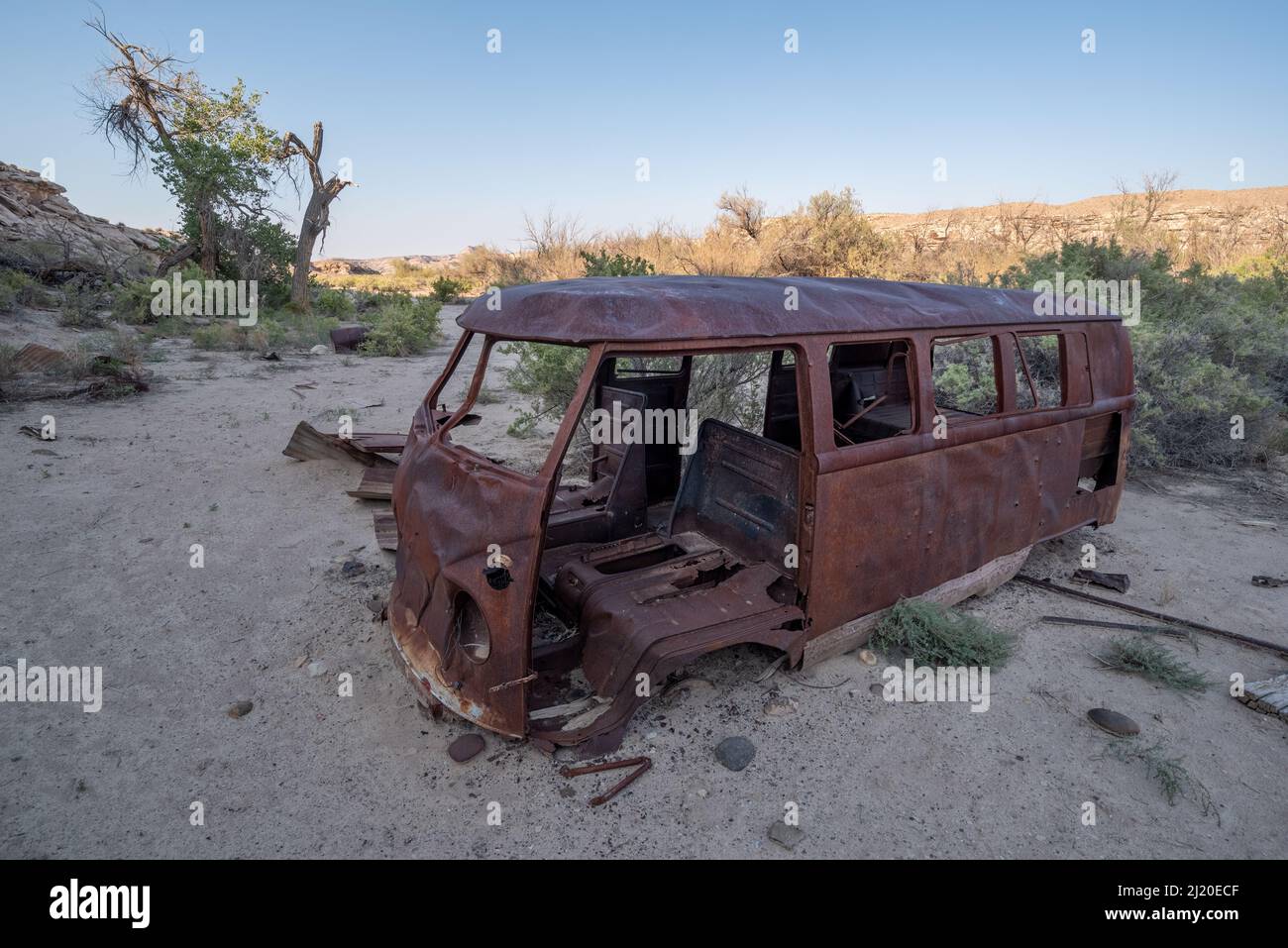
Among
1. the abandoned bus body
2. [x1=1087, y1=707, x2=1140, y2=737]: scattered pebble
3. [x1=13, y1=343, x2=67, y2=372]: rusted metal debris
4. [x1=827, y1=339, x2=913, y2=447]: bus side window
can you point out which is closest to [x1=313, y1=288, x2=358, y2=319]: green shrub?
[x1=13, y1=343, x2=67, y2=372]: rusted metal debris

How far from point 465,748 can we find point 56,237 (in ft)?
79.0

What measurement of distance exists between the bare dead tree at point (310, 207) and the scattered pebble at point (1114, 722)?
20.0 m

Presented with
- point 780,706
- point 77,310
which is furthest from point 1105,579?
point 77,310

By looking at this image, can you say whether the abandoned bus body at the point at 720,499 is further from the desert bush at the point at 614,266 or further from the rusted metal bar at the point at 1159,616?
the desert bush at the point at 614,266

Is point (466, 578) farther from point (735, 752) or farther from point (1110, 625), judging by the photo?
point (1110, 625)

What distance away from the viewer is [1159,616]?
4.42 metres

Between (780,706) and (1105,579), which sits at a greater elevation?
A: (1105,579)

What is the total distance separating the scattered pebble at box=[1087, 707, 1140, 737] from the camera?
3314 millimetres

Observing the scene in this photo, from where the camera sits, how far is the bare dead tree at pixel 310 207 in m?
18.2

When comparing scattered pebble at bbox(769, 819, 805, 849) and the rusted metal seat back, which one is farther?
the rusted metal seat back

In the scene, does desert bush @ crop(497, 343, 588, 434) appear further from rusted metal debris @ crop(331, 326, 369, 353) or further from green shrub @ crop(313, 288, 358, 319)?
green shrub @ crop(313, 288, 358, 319)

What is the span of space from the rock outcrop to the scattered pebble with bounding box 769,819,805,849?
20112mm

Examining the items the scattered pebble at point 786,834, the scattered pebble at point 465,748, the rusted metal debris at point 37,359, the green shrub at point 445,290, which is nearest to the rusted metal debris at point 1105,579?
the scattered pebble at point 786,834

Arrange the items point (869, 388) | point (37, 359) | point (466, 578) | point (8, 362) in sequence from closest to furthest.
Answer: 1. point (466, 578)
2. point (869, 388)
3. point (8, 362)
4. point (37, 359)
